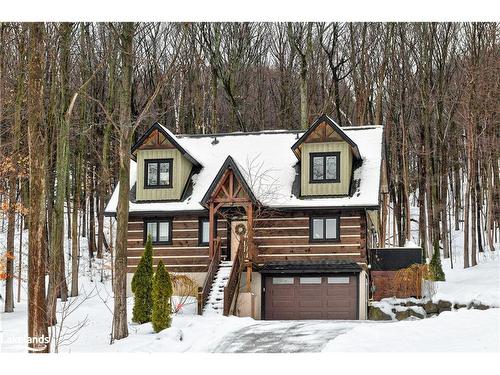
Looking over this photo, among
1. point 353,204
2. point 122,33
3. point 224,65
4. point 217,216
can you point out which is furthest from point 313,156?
point 224,65

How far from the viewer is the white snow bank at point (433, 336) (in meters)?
17.7

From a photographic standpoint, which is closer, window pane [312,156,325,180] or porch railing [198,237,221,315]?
porch railing [198,237,221,315]

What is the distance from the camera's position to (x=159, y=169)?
3031 cm

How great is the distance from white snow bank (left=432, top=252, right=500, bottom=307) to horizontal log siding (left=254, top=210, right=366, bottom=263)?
3449 mm

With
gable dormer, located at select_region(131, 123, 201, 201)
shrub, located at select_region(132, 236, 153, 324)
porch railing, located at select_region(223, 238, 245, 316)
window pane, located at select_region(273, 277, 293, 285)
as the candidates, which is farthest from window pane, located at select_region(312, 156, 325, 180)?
shrub, located at select_region(132, 236, 153, 324)

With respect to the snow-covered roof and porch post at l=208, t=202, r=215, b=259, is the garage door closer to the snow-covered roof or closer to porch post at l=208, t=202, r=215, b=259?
porch post at l=208, t=202, r=215, b=259

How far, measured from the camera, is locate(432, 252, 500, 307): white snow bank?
26.8 meters

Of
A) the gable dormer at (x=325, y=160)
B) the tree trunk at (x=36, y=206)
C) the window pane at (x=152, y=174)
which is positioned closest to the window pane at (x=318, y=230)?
the gable dormer at (x=325, y=160)

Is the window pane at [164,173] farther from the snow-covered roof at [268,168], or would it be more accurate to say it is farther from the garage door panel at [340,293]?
the garage door panel at [340,293]

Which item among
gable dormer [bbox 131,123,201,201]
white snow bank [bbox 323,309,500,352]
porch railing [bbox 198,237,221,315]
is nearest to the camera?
white snow bank [bbox 323,309,500,352]

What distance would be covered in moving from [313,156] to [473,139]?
10.7 m

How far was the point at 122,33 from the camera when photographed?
22.1 metres

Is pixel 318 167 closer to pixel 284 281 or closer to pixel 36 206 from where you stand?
pixel 284 281

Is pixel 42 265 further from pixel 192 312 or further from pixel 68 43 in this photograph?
pixel 68 43
